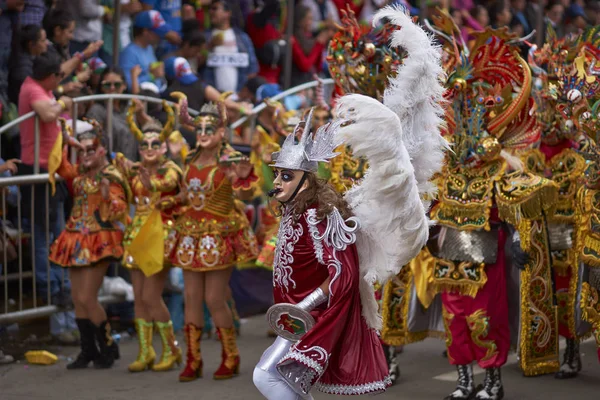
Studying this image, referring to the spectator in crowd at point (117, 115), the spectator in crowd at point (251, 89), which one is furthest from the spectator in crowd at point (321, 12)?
the spectator in crowd at point (117, 115)

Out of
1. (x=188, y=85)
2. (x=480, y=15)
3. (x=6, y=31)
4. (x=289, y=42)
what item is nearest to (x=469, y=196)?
(x=188, y=85)

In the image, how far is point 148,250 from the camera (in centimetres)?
856

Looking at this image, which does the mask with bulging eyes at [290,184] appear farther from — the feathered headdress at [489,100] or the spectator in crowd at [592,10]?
the spectator in crowd at [592,10]

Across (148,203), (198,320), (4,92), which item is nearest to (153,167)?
(148,203)

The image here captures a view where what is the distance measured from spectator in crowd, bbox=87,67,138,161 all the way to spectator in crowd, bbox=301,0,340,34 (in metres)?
4.21

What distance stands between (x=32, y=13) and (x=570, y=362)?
19.5 ft

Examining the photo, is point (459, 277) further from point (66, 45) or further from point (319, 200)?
point (66, 45)

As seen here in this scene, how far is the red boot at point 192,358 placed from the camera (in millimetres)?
8320

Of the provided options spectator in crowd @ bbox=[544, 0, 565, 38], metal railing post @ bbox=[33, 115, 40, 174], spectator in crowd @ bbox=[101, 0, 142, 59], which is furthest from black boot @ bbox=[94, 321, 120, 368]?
spectator in crowd @ bbox=[544, 0, 565, 38]

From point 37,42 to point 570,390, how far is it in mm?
5545

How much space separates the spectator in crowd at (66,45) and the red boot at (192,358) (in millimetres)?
2857

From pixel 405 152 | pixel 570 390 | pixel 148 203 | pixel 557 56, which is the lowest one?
pixel 570 390

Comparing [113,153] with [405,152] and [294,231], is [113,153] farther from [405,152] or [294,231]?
[405,152]

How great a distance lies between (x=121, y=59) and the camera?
11609 mm
